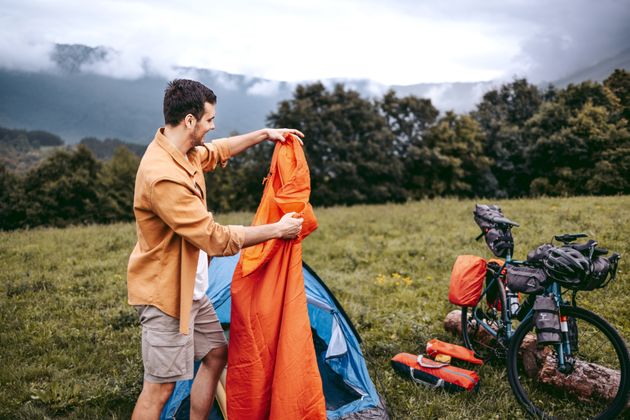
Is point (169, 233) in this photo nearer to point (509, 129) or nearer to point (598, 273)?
point (598, 273)

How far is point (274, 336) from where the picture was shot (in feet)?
11.0

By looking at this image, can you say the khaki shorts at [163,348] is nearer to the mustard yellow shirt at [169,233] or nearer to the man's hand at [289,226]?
the mustard yellow shirt at [169,233]

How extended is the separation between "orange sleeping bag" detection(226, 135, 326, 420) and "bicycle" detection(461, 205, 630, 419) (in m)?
1.89

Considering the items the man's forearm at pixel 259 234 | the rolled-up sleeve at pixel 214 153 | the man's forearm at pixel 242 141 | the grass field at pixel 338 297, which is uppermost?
the man's forearm at pixel 242 141

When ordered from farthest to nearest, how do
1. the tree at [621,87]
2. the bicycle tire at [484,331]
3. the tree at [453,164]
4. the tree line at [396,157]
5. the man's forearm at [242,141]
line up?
the tree at [453,164], the tree at [621,87], the tree line at [396,157], the bicycle tire at [484,331], the man's forearm at [242,141]

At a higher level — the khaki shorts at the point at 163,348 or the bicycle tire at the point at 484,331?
the khaki shorts at the point at 163,348

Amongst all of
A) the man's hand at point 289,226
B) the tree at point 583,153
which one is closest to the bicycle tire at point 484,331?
the man's hand at point 289,226

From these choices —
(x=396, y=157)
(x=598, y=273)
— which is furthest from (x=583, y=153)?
(x=598, y=273)

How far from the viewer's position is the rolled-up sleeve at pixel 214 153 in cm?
350

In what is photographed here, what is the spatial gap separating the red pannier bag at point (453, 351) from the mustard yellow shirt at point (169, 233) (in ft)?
9.71

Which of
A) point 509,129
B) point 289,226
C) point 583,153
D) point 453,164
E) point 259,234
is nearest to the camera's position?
point 259,234

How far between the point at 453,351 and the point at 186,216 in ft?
11.2

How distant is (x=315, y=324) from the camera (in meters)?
4.79

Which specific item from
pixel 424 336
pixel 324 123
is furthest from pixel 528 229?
pixel 324 123
